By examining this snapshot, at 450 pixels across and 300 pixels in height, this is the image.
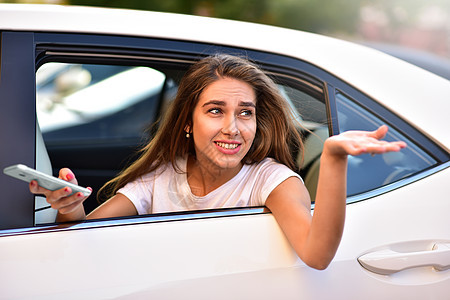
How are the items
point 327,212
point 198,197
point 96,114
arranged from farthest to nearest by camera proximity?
1. point 96,114
2. point 198,197
3. point 327,212

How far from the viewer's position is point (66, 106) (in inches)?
136

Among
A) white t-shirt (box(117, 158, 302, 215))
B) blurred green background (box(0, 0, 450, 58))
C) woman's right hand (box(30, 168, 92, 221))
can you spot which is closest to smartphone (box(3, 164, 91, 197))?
woman's right hand (box(30, 168, 92, 221))

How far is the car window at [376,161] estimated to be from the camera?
159 cm

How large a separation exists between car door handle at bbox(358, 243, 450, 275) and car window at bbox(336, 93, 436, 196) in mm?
205

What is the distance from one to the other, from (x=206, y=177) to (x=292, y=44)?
53 centimetres

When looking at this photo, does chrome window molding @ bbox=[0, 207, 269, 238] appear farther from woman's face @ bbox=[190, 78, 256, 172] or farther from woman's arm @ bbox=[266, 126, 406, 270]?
woman's face @ bbox=[190, 78, 256, 172]

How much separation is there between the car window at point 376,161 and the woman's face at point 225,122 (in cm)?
29

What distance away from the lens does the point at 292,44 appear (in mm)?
1683

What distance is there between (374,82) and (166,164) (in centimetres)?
74

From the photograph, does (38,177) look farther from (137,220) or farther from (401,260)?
(401,260)

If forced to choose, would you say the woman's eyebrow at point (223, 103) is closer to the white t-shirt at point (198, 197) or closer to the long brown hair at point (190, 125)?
the long brown hair at point (190, 125)

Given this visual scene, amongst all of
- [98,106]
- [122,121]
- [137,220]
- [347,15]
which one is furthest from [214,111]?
[347,15]

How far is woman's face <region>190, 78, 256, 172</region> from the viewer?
173 centimetres

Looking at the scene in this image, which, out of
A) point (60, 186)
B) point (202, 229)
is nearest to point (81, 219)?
point (60, 186)
